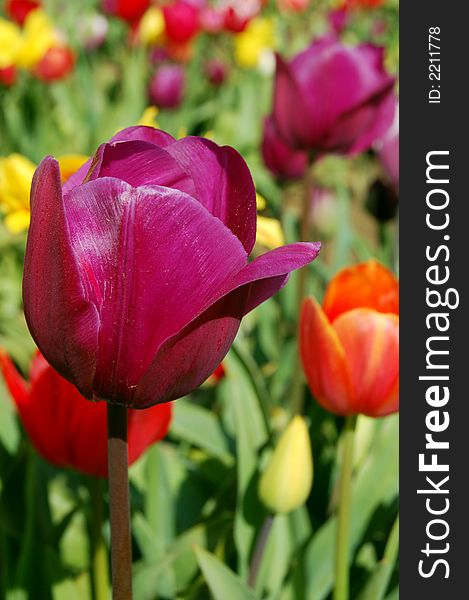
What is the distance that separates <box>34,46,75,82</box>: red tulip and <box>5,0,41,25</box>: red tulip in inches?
15.5

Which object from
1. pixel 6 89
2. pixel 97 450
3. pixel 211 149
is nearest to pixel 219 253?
pixel 211 149

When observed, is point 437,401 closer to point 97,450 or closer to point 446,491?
point 446,491

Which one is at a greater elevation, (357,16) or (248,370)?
(357,16)

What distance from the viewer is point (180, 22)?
3.36 meters

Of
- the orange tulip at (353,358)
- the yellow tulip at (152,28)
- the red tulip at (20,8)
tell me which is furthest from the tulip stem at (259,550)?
the yellow tulip at (152,28)

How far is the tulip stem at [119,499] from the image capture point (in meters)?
0.49

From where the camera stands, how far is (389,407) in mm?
799

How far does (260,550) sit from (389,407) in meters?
0.21

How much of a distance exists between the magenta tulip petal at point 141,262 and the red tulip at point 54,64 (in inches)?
108

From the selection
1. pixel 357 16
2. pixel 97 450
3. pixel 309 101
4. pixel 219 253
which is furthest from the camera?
pixel 357 16

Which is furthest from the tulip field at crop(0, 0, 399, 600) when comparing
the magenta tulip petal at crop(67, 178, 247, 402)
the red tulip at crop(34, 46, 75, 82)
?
the red tulip at crop(34, 46, 75, 82)

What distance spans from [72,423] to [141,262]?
12.3 inches

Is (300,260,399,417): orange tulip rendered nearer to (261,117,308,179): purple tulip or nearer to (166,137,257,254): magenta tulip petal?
(166,137,257,254): magenta tulip petal

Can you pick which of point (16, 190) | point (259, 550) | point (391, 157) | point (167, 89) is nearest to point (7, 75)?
point (167, 89)
